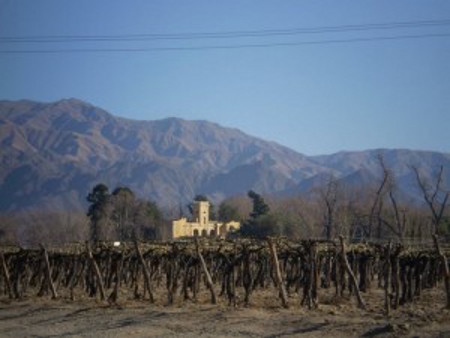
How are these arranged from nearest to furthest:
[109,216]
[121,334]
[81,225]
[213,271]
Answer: [121,334] < [213,271] < [109,216] < [81,225]

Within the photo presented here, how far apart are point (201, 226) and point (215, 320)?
256 ft

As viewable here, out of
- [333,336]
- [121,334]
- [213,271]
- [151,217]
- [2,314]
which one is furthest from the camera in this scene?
[151,217]

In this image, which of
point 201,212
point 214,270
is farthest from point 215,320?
point 201,212

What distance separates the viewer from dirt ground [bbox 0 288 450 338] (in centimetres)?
1577

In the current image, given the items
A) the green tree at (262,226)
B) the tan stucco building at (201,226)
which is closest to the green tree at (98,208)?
the tan stucco building at (201,226)

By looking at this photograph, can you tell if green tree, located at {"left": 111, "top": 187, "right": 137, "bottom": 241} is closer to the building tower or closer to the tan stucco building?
the tan stucco building

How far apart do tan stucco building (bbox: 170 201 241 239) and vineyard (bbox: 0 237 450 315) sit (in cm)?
5736

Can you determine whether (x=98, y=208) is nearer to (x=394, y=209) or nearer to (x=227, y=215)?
(x=394, y=209)

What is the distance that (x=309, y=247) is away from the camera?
70.3ft

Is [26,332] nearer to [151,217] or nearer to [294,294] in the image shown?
[294,294]

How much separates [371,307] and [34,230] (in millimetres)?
84562

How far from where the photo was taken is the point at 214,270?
1168 inches

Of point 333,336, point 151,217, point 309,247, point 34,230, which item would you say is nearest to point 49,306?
point 309,247

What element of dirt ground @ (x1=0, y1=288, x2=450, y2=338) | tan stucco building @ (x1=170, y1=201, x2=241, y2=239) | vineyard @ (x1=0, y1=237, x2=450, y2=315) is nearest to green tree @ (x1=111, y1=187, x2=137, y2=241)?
tan stucco building @ (x1=170, y1=201, x2=241, y2=239)
